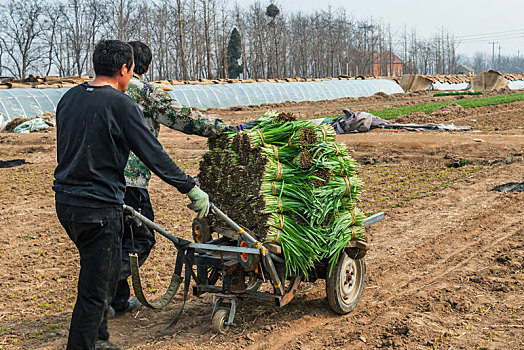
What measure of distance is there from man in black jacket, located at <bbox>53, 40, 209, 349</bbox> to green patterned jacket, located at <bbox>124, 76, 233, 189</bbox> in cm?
90

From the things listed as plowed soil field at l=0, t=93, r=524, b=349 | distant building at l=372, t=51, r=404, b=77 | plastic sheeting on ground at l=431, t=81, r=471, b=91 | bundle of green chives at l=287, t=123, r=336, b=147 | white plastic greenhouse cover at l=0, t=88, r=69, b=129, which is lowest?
plowed soil field at l=0, t=93, r=524, b=349

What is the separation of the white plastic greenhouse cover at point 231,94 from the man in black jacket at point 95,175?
19045 mm

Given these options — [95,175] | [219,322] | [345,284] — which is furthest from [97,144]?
[345,284]

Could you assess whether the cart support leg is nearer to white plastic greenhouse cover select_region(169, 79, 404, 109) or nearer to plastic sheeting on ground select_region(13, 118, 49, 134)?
plastic sheeting on ground select_region(13, 118, 49, 134)

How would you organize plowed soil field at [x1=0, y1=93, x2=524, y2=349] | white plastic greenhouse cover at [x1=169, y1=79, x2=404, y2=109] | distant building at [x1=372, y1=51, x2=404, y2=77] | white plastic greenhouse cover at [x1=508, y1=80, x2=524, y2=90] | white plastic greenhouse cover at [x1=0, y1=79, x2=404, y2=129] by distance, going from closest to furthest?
plowed soil field at [x1=0, y1=93, x2=524, y2=349] → white plastic greenhouse cover at [x1=0, y1=79, x2=404, y2=129] → white plastic greenhouse cover at [x1=169, y1=79, x2=404, y2=109] → white plastic greenhouse cover at [x1=508, y1=80, x2=524, y2=90] → distant building at [x1=372, y1=51, x2=404, y2=77]

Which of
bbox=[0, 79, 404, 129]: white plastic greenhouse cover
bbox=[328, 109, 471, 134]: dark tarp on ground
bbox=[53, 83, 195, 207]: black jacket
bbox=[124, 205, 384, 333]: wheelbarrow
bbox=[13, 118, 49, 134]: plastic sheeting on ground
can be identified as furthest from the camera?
bbox=[0, 79, 404, 129]: white plastic greenhouse cover

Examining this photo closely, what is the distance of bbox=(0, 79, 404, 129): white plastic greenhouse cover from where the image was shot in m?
22.0

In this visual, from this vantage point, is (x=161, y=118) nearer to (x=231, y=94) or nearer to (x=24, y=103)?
(x=24, y=103)

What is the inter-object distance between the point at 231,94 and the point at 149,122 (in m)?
25.9

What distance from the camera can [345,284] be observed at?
4.59m

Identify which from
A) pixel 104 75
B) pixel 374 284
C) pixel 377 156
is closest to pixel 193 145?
pixel 377 156

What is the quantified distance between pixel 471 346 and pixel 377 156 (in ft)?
31.1

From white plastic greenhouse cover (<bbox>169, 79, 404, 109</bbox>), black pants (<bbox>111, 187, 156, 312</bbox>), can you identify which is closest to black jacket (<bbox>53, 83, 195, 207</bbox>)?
black pants (<bbox>111, 187, 156, 312</bbox>)

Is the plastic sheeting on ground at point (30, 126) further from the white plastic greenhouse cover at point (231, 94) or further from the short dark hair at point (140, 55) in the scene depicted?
the short dark hair at point (140, 55)
